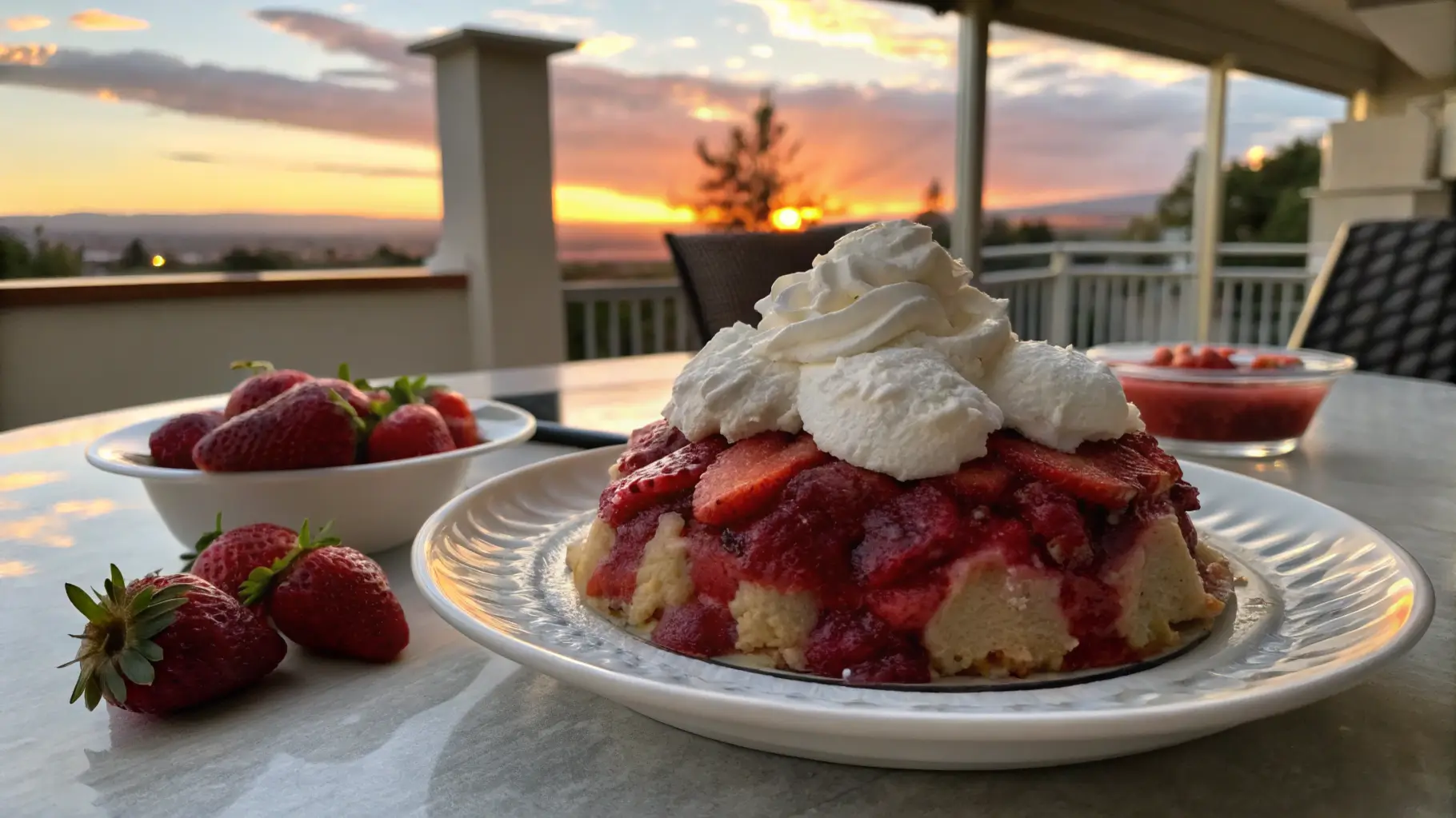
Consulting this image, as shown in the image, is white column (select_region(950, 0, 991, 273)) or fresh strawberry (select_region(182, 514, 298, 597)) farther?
white column (select_region(950, 0, 991, 273))

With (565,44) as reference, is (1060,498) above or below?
below

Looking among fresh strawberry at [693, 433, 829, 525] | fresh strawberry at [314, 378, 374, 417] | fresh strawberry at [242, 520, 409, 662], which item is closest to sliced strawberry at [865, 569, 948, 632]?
fresh strawberry at [693, 433, 829, 525]

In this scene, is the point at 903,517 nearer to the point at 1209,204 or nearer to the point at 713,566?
the point at 713,566

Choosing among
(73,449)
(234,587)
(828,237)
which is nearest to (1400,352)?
(828,237)

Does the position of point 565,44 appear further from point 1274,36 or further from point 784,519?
point 1274,36

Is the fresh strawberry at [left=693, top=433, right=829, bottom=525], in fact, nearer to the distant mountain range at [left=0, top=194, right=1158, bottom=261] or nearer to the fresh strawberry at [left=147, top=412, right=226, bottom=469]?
the fresh strawberry at [left=147, top=412, right=226, bottom=469]

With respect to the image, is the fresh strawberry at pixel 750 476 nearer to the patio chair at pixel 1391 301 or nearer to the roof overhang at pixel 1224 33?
the patio chair at pixel 1391 301

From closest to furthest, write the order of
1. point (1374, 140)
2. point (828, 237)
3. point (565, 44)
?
point (828, 237), point (565, 44), point (1374, 140)

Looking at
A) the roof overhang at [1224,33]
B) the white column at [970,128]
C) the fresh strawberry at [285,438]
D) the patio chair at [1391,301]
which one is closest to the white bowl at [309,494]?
the fresh strawberry at [285,438]

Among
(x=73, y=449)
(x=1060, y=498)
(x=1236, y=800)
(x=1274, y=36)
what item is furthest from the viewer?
(x=1274, y=36)
